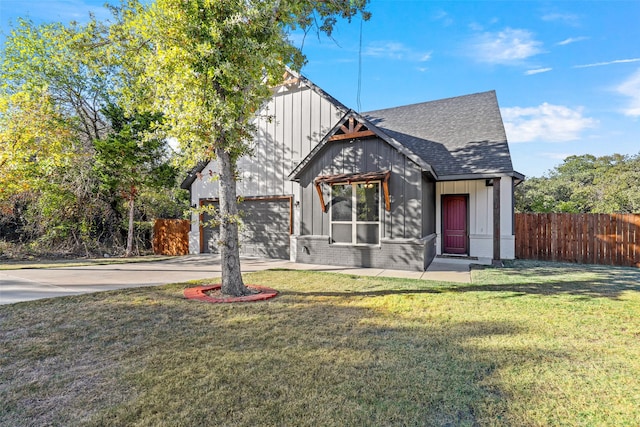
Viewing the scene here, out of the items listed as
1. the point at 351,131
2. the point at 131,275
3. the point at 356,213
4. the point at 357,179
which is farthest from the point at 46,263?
the point at 351,131

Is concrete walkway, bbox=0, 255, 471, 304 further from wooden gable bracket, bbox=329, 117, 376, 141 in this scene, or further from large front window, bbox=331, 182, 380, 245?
wooden gable bracket, bbox=329, 117, 376, 141

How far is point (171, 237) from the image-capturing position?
14055 millimetres

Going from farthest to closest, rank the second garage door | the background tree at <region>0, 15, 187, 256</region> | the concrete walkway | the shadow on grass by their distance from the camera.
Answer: the background tree at <region>0, 15, 187, 256</region> → the second garage door → the concrete walkway → the shadow on grass

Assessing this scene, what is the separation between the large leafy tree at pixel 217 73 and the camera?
5332 millimetres

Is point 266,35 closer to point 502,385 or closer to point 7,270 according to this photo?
point 502,385

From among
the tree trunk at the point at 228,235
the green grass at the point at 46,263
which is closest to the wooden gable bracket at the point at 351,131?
the tree trunk at the point at 228,235

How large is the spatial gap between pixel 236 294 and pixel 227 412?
383 centimetres

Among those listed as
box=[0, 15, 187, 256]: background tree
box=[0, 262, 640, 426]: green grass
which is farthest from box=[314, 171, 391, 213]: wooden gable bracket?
box=[0, 15, 187, 256]: background tree

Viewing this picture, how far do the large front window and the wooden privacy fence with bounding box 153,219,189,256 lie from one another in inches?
301

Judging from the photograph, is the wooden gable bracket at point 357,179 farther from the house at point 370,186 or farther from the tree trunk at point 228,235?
the tree trunk at point 228,235

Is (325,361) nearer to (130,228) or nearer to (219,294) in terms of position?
(219,294)

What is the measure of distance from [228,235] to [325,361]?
3655 millimetres

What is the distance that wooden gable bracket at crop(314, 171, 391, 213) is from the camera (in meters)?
8.75

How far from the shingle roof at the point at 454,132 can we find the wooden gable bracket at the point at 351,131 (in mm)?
497
